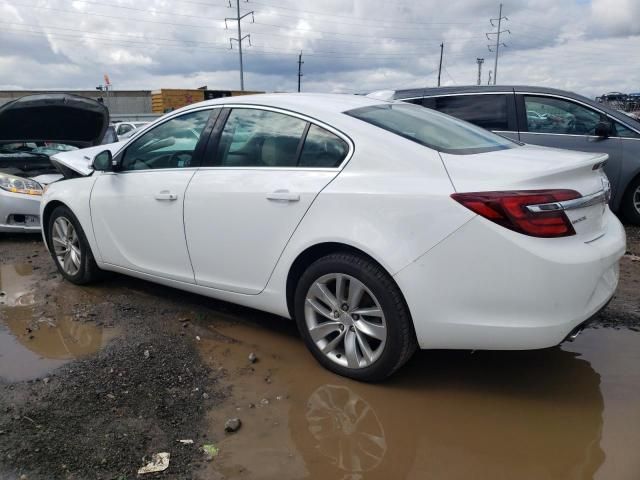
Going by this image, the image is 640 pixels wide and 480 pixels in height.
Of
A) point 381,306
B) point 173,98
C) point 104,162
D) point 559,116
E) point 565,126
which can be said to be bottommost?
point 381,306

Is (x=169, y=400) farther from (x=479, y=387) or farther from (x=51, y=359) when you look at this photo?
(x=479, y=387)

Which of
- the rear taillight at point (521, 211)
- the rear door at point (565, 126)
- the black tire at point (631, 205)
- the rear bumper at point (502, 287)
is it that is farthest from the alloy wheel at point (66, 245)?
the black tire at point (631, 205)

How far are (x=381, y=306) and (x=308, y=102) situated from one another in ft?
4.50

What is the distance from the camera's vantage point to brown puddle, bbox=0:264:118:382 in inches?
135

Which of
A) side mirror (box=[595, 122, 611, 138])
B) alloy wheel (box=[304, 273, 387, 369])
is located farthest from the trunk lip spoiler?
side mirror (box=[595, 122, 611, 138])

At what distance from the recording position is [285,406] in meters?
2.93

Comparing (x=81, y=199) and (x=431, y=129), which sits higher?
(x=431, y=129)

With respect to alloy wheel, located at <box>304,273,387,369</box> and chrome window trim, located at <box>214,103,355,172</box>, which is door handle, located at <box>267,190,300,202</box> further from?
alloy wheel, located at <box>304,273,387,369</box>

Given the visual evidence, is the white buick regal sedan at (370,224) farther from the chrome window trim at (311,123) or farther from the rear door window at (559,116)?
the rear door window at (559,116)

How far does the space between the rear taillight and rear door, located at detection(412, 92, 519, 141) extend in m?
4.71

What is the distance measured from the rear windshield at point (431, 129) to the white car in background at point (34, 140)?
4.70 meters

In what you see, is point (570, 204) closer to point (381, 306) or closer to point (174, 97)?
point (381, 306)

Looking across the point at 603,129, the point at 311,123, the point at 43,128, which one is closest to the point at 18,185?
the point at 43,128

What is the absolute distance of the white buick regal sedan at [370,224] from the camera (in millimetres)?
2578
